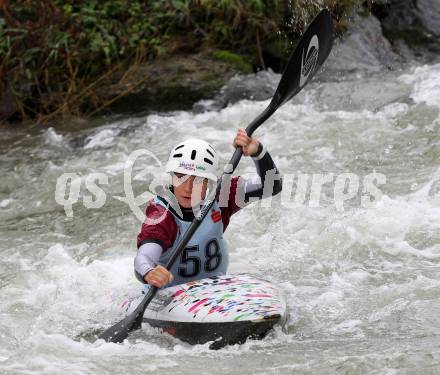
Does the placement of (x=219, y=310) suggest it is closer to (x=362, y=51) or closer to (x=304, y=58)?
(x=304, y=58)

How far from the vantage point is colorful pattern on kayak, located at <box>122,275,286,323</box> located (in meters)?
4.27

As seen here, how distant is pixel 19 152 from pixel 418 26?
4988mm

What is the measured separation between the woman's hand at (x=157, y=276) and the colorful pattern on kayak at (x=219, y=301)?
0.20 m

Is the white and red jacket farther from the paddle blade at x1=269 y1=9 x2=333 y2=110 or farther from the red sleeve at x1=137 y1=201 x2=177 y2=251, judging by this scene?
the paddle blade at x1=269 y1=9 x2=333 y2=110

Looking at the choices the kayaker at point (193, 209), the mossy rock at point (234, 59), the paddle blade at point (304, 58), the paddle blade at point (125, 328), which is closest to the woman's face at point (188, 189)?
the kayaker at point (193, 209)

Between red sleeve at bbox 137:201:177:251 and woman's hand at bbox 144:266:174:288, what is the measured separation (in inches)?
8.3

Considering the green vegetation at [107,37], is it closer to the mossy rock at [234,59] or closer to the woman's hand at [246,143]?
the mossy rock at [234,59]

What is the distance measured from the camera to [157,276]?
4.27 metres

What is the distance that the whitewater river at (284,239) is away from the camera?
13.9 ft

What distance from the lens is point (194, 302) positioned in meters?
4.38

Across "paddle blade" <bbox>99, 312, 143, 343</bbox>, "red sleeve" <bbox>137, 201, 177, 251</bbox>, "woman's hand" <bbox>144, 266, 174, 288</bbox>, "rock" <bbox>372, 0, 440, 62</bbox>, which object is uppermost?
"rock" <bbox>372, 0, 440, 62</bbox>

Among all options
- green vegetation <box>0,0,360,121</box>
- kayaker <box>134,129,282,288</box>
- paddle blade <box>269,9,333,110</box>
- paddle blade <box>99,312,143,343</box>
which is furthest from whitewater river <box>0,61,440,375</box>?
paddle blade <box>269,9,333,110</box>

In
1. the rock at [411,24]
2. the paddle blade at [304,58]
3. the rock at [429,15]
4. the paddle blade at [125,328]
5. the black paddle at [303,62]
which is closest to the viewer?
the paddle blade at [125,328]

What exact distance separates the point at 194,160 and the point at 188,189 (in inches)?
6.3
